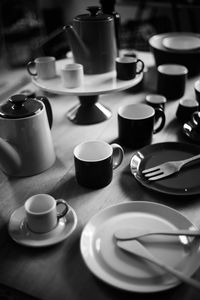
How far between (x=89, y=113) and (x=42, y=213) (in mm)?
468

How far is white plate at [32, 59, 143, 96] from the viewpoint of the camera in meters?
0.80

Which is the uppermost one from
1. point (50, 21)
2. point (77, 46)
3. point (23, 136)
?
point (77, 46)

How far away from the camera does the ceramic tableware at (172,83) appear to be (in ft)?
3.30

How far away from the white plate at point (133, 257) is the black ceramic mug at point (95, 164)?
0.10m

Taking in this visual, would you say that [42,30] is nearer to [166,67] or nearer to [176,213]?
[166,67]

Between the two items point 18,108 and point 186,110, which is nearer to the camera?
point 18,108

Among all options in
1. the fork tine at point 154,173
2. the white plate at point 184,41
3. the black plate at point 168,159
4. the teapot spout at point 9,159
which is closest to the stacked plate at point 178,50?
the white plate at point 184,41

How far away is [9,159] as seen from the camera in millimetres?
646

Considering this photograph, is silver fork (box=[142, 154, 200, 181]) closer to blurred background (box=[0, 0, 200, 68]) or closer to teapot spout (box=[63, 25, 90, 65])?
teapot spout (box=[63, 25, 90, 65])

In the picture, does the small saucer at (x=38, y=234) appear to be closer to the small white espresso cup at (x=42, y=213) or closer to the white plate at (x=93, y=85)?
the small white espresso cup at (x=42, y=213)

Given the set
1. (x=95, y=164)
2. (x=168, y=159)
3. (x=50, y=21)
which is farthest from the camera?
(x=50, y=21)

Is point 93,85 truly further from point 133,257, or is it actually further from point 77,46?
point 133,257

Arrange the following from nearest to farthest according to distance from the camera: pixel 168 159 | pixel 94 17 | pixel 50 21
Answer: pixel 168 159 < pixel 94 17 < pixel 50 21

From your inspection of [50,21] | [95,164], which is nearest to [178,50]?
[95,164]
